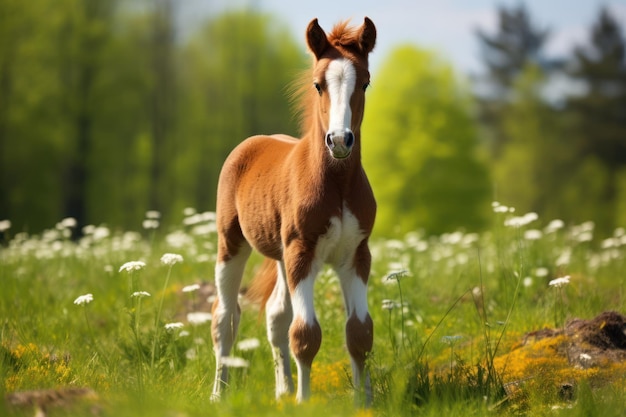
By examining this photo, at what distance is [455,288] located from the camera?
796 cm

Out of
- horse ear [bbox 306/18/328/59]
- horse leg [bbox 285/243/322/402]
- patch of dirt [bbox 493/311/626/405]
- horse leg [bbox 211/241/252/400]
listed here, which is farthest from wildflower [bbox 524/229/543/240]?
horse ear [bbox 306/18/328/59]

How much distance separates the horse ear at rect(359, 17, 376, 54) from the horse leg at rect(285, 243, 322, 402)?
1.35 metres

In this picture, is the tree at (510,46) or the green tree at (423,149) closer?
the green tree at (423,149)

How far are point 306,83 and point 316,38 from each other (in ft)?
2.16

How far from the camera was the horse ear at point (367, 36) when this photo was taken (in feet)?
16.1

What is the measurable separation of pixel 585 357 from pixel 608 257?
6104 mm

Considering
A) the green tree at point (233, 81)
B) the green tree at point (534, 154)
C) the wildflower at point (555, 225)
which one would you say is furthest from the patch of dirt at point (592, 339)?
the green tree at point (534, 154)

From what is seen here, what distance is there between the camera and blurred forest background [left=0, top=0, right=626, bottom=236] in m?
25.4

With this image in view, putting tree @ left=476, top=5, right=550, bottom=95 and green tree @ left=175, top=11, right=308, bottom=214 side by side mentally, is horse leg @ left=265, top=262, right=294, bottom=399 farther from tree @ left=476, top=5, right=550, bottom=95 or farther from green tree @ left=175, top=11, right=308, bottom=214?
tree @ left=476, top=5, right=550, bottom=95

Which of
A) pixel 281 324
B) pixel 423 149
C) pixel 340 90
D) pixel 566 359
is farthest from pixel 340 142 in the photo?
pixel 423 149

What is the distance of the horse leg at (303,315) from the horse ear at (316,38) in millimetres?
1270

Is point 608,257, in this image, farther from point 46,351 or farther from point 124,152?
point 124,152

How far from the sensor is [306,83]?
5.57 meters

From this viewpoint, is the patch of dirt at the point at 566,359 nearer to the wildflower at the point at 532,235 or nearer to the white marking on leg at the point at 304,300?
the white marking on leg at the point at 304,300
